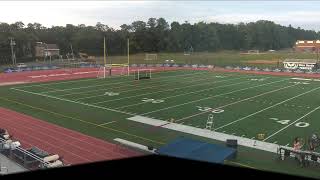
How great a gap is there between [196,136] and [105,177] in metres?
14.9

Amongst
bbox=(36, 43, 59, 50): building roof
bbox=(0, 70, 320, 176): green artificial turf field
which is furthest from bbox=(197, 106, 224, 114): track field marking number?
bbox=(36, 43, 59, 50): building roof

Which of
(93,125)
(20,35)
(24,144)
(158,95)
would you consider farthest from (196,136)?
(20,35)

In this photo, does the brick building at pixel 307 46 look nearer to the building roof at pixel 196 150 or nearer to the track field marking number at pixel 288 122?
the track field marking number at pixel 288 122

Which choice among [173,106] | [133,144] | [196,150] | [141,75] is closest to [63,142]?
[133,144]

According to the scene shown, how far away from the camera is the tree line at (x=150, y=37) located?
228 ft

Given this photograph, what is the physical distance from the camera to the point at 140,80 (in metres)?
37.5

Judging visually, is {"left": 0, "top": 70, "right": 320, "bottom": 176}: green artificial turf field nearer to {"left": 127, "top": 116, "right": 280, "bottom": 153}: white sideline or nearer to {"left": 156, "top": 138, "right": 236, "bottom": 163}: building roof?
{"left": 127, "top": 116, "right": 280, "bottom": 153}: white sideline

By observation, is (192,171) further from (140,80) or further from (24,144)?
(140,80)

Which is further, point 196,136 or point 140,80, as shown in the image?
point 140,80

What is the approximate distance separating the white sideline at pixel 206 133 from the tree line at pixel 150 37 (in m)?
46.4

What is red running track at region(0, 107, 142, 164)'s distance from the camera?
14.2 m

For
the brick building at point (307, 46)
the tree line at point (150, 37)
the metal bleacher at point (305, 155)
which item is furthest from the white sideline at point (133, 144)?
the brick building at point (307, 46)

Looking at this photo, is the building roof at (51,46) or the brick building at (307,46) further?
the brick building at (307,46)

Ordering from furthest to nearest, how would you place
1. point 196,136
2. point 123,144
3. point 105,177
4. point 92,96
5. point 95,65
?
point 95,65, point 92,96, point 196,136, point 123,144, point 105,177
